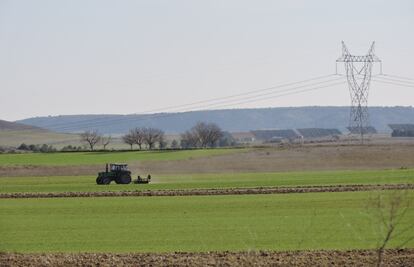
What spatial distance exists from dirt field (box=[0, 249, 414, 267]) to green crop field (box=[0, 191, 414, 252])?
2.00m

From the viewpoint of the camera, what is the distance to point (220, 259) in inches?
955

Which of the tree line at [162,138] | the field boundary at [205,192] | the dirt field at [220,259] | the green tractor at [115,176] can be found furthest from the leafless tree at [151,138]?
the dirt field at [220,259]

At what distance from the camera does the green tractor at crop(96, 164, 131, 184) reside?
241ft

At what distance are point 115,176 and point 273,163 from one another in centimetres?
3487

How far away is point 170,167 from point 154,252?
3005 inches

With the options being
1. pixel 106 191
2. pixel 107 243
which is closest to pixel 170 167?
pixel 106 191

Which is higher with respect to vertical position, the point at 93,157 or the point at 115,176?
the point at 93,157

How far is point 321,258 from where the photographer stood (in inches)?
954

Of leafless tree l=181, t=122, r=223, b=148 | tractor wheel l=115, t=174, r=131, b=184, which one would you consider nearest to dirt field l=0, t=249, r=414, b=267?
tractor wheel l=115, t=174, r=131, b=184

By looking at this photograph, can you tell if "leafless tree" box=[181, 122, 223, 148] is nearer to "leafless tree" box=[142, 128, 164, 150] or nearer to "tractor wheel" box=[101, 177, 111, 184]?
"leafless tree" box=[142, 128, 164, 150]

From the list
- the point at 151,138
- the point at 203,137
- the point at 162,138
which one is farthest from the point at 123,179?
the point at 203,137

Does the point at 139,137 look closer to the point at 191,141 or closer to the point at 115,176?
the point at 191,141

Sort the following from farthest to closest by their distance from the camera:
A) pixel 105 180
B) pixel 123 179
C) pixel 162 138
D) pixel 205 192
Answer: pixel 162 138, pixel 123 179, pixel 105 180, pixel 205 192

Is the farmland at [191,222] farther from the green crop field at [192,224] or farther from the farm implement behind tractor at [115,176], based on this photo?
the farm implement behind tractor at [115,176]
